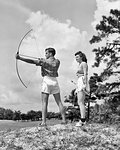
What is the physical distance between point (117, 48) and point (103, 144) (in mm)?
16208

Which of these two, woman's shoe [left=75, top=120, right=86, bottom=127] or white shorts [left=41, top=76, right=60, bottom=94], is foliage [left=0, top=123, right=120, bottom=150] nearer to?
woman's shoe [left=75, top=120, right=86, bottom=127]

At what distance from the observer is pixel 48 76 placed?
7.16 m

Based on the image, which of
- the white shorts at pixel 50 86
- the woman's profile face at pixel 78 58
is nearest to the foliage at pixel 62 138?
the white shorts at pixel 50 86

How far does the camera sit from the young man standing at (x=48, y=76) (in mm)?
7055

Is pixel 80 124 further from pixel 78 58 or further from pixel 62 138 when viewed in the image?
pixel 78 58

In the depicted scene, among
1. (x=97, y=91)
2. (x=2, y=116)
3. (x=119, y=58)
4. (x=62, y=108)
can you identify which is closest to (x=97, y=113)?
(x=97, y=91)

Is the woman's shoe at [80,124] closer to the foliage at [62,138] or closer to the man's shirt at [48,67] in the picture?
the foliage at [62,138]

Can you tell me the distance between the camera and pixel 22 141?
6266mm

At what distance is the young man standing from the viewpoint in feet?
23.1

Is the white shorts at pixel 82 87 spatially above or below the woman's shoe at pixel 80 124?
above

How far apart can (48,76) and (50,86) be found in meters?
0.26

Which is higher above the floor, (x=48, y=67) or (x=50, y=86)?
(x=48, y=67)

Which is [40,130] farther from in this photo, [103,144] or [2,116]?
[2,116]

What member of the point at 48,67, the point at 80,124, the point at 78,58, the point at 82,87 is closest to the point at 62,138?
the point at 80,124
